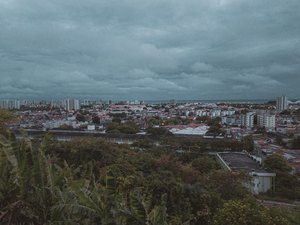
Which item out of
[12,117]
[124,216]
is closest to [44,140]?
[124,216]

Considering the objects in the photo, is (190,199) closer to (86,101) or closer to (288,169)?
(288,169)

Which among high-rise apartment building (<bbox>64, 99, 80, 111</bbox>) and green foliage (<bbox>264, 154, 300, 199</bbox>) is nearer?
green foliage (<bbox>264, 154, 300, 199</bbox>)

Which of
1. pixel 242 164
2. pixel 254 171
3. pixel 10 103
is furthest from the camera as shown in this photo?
pixel 10 103

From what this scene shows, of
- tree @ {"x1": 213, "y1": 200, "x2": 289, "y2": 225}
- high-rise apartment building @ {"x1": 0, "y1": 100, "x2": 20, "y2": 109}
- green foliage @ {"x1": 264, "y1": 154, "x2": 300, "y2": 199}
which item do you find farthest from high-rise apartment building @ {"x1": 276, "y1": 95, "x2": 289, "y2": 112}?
tree @ {"x1": 213, "y1": 200, "x2": 289, "y2": 225}

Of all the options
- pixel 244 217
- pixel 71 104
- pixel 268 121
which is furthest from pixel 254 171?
pixel 71 104

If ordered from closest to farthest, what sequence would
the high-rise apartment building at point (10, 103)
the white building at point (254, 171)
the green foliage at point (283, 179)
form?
the green foliage at point (283, 179) → the white building at point (254, 171) → the high-rise apartment building at point (10, 103)

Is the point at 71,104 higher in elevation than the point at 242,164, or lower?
higher

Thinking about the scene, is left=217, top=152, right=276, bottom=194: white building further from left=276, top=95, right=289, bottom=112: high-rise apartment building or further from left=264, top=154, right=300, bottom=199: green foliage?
left=276, top=95, right=289, bottom=112: high-rise apartment building

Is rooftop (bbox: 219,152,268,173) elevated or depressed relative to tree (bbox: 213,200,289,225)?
depressed

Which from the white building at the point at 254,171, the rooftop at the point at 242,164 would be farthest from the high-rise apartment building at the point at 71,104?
the white building at the point at 254,171

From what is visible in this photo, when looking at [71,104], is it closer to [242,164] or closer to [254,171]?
[242,164]

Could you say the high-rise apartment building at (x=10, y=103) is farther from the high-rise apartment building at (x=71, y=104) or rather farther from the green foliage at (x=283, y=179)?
A: the green foliage at (x=283, y=179)
